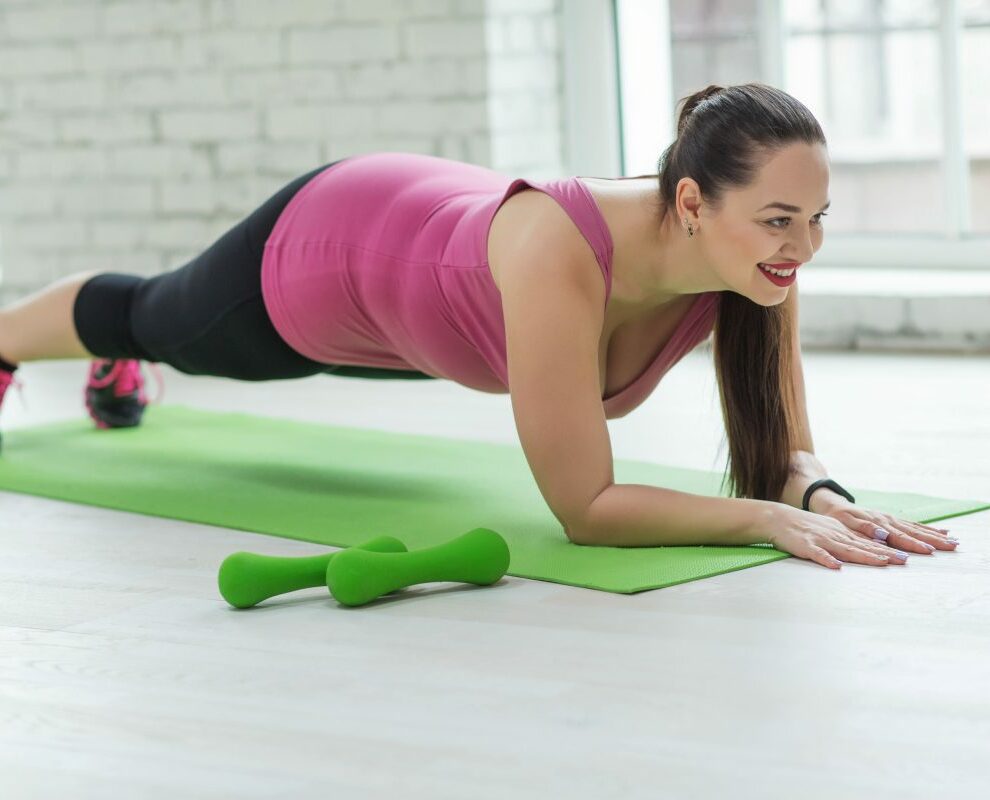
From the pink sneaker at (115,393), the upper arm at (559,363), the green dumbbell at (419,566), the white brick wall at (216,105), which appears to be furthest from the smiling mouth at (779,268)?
the white brick wall at (216,105)

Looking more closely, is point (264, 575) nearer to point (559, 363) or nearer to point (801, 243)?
point (559, 363)

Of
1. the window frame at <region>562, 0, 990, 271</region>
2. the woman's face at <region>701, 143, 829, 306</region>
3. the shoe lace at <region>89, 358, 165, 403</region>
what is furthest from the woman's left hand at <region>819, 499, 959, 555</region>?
the window frame at <region>562, 0, 990, 271</region>

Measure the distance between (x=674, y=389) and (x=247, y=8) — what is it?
1801 millimetres

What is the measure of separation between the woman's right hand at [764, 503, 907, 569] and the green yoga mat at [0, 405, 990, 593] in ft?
0.11

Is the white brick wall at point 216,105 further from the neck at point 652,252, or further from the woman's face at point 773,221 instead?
the woman's face at point 773,221

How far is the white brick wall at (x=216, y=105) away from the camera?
167 inches

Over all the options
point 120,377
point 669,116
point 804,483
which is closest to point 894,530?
point 804,483

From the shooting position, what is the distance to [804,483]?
2123 millimetres

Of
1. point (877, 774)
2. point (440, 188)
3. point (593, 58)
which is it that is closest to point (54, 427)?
point (440, 188)

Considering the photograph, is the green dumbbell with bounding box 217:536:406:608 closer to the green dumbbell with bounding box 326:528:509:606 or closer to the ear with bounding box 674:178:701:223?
the green dumbbell with bounding box 326:528:509:606

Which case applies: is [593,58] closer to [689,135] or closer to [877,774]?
[689,135]

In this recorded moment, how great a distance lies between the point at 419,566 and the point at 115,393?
1.42 metres

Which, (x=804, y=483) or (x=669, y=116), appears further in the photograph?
(x=669, y=116)

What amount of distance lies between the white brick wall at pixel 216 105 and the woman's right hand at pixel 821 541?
2.39 meters
